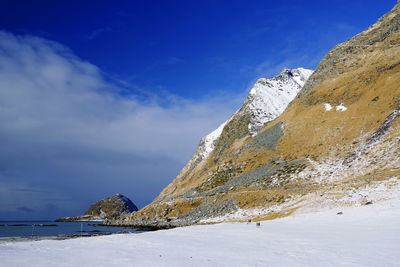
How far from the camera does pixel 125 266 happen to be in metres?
10.9

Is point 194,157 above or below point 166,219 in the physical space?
above

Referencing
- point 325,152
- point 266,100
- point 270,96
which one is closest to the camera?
point 325,152


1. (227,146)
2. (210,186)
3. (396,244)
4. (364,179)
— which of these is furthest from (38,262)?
Result: (227,146)

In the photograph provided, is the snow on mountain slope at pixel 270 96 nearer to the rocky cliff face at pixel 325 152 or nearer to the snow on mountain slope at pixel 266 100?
the snow on mountain slope at pixel 266 100

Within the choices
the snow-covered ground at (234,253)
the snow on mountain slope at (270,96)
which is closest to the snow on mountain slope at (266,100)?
the snow on mountain slope at (270,96)

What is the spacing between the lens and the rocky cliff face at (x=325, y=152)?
156ft

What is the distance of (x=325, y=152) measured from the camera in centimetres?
6619

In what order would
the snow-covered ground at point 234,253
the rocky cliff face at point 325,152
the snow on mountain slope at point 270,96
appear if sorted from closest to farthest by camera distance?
the snow-covered ground at point 234,253 → the rocky cliff face at point 325,152 → the snow on mountain slope at point 270,96

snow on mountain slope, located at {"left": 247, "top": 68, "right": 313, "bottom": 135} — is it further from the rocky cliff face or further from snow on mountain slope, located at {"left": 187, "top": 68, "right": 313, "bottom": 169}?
the rocky cliff face

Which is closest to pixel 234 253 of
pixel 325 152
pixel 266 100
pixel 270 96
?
pixel 325 152

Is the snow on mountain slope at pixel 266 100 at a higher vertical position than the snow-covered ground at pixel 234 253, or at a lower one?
higher

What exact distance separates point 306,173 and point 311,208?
83.6 feet

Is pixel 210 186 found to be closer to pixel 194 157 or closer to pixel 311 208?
pixel 311 208

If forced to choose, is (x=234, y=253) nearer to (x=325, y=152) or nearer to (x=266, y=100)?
(x=325, y=152)
